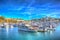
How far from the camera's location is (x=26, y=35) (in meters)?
2.54

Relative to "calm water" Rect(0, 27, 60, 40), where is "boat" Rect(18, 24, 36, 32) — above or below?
above

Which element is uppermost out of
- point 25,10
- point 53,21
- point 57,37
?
point 25,10

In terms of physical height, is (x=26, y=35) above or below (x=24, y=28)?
below

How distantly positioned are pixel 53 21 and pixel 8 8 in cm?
73

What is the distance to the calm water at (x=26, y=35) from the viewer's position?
252 cm

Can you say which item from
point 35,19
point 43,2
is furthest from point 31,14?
point 43,2

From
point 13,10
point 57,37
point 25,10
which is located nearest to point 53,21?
point 57,37

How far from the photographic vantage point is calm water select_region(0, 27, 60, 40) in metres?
2.52

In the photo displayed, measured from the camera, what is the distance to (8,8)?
2576 mm

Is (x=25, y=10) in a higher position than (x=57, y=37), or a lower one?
higher

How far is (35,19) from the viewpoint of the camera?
101 inches

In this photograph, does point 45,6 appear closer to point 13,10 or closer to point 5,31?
point 13,10

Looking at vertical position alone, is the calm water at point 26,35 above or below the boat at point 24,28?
below

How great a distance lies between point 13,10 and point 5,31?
348mm
